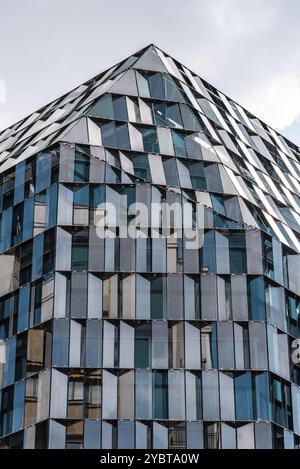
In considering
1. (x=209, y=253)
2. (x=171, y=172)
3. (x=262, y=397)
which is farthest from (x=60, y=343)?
(x=171, y=172)

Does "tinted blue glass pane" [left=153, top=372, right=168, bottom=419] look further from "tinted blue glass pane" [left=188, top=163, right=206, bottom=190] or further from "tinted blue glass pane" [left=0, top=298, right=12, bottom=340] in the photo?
"tinted blue glass pane" [left=188, top=163, right=206, bottom=190]

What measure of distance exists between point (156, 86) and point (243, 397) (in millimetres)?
21716

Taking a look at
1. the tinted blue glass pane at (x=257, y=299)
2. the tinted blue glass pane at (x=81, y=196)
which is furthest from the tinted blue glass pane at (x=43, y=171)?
the tinted blue glass pane at (x=257, y=299)

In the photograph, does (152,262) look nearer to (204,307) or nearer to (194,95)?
(204,307)

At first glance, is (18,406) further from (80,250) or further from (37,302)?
(80,250)

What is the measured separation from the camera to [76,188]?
261 ft

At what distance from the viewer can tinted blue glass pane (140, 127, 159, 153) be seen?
274 ft

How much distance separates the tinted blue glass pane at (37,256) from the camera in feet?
254

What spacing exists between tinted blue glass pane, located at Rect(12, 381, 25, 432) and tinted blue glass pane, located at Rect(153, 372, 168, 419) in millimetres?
6405

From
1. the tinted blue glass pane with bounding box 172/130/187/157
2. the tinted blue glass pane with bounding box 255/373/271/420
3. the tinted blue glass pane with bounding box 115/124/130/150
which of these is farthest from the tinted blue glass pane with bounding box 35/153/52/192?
the tinted blue glass pane with bounding box 255/373/271/420

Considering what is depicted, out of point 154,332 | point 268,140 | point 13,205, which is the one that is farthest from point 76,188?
point 268,140

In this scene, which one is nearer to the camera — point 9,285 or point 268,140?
point 9,285

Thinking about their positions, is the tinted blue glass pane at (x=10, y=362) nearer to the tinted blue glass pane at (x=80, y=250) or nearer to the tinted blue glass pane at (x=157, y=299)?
the tinted blue glass pane at (x=80, y=250)

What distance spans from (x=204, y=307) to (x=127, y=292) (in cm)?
396
